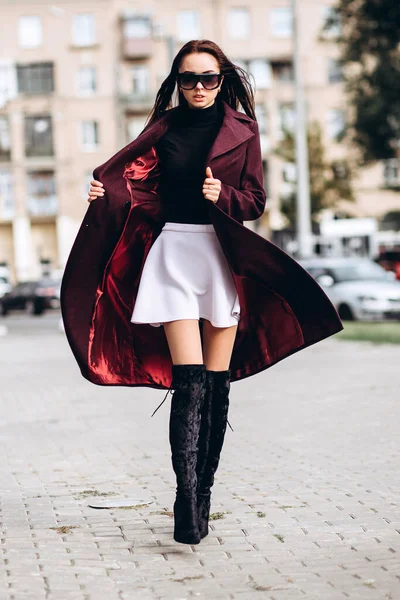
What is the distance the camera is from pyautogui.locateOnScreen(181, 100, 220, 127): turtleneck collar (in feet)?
16.4

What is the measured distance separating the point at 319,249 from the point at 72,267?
169 ft

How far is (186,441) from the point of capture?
16.0 ft

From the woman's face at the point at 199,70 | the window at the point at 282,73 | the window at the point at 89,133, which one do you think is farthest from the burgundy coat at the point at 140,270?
the window at the point at 282,73

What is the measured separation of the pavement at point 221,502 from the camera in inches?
171

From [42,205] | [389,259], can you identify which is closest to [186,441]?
[389,259]

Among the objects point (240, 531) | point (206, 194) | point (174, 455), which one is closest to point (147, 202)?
point (206, 194)

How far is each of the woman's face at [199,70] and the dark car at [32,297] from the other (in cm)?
4105

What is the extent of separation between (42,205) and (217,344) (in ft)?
224

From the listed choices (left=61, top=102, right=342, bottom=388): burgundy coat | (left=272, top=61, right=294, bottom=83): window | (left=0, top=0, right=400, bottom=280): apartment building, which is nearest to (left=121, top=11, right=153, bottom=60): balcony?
(left=0, top=0, right=400, bottom=280): apartment building

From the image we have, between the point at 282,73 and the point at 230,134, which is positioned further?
the point at 282,73

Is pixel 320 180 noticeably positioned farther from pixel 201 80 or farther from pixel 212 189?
pixel 212 189

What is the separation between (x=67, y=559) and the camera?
4.71 m

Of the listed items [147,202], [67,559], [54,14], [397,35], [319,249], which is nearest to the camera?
[67,559]

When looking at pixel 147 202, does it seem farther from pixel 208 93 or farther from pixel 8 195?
pixel 8 195
